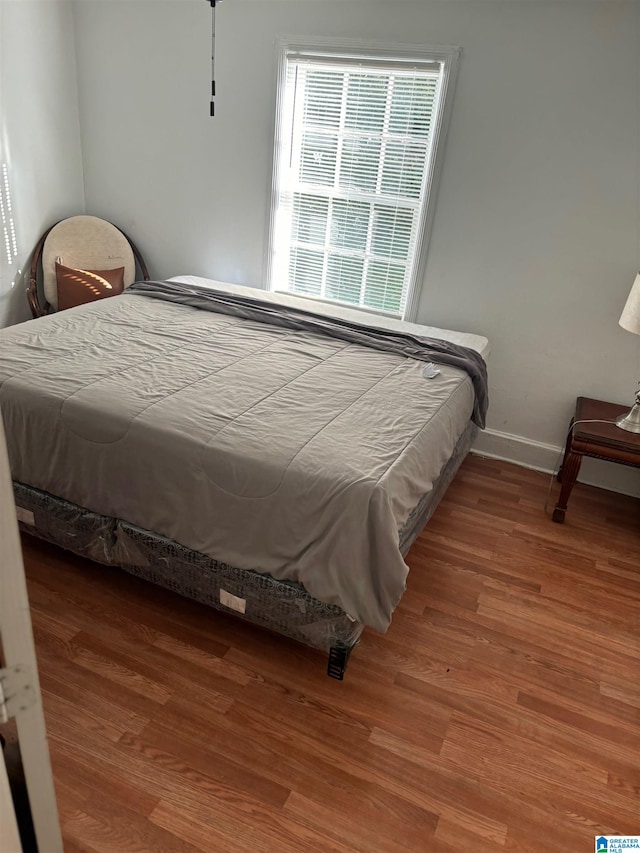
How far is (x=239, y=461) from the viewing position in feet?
6.24

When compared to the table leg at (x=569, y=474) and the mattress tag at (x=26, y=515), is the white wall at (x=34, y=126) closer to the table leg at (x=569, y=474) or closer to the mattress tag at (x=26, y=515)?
the mattress tag at (x=26, y=515)

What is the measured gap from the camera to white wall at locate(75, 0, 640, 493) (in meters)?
2.81

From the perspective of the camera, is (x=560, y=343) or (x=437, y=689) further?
(x=560, y=343)

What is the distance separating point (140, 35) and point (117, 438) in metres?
2.83

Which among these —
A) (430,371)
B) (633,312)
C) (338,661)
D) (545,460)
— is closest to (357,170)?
(430,371)

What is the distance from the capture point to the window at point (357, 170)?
3.13 meters

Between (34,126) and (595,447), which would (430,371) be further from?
(34,126)

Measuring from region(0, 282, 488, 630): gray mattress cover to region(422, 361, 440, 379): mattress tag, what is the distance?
0.02 m

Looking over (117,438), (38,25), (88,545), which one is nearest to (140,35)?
(38,25)

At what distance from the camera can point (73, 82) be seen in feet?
12.6

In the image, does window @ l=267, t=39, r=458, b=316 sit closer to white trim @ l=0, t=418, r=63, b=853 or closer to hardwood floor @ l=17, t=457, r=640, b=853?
hardwood floor @ l=17, t=457, r=640, b=853

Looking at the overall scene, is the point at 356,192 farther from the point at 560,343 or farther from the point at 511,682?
the point at 511,682

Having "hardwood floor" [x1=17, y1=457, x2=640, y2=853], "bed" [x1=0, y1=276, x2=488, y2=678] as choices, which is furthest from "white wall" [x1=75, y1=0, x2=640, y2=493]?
"hardwood floor" [x1=17, y1=457, x2=640, y2=853]

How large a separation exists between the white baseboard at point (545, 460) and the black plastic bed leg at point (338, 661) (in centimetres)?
189
